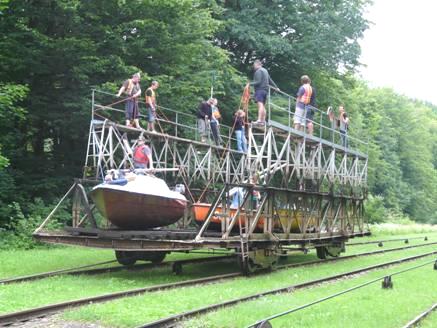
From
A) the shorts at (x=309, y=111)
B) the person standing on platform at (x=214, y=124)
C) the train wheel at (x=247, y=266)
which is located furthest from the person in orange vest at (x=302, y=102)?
the train wheel at (x=247, y=266)

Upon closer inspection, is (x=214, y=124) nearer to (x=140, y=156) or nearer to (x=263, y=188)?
(x=140, y=156)

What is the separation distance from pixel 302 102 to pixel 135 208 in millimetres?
6695

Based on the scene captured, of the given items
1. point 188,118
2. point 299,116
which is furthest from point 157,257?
point 188,118

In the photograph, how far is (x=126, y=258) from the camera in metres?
15.0

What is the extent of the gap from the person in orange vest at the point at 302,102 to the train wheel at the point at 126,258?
19.8ft

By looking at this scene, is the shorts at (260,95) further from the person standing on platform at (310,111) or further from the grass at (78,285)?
the grass at (78,285)

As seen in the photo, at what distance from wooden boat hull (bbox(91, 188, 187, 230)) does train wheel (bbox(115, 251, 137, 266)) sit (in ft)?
3.83

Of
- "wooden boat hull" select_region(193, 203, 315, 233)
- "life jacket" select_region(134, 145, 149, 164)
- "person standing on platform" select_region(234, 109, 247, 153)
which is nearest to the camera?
"wooden boat hull" select_region(193, 203, 315, 233)

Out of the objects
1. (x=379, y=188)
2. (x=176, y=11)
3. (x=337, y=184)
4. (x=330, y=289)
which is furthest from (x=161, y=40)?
(x=379, y=188)

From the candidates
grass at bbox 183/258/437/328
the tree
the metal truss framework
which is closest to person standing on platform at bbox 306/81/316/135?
the metal truss framework

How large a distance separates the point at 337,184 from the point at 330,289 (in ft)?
29.4

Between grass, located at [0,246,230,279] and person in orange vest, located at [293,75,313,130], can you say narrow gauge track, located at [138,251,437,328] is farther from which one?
grass, located at [0,246,230,279]

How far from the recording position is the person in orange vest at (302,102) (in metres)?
17.5

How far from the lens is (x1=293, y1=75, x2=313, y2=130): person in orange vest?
17.5 meters
